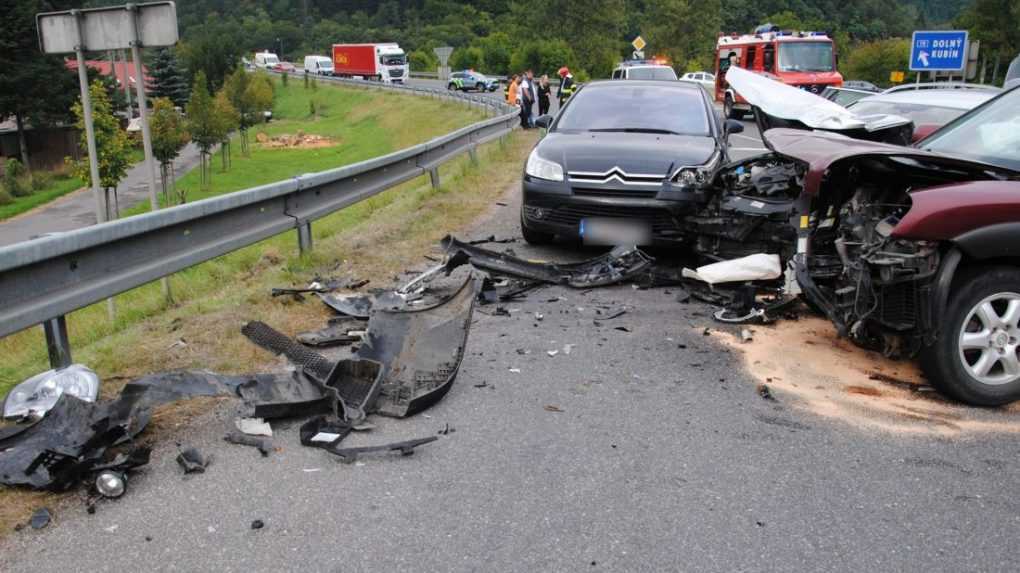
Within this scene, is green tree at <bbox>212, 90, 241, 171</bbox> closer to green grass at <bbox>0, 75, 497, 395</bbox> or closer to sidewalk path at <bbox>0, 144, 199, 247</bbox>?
sidewalk path at <bbox>0, 144, 199, 247</bbox>

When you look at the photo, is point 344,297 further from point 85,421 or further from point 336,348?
point 85,421

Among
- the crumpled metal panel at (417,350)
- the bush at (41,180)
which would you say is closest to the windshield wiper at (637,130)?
the crumpled metal panel at (417,350)

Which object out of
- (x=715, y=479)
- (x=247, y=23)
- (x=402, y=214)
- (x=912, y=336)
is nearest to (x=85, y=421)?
(x=715, y=479)

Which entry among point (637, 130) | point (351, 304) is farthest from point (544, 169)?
point (351, 304)

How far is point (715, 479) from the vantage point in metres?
3.61

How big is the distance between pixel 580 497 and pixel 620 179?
4641 mm

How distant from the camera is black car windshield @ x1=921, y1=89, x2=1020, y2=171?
5.21m

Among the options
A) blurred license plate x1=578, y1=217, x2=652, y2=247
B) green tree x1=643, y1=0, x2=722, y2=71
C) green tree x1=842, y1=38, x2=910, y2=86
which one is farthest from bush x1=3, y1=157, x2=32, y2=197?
green tree x1=842, y1=38, x2=910, y2=86

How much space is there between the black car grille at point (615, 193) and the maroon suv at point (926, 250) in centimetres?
196

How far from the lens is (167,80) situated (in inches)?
3233

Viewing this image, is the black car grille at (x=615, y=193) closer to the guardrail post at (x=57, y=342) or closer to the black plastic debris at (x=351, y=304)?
the black plastic debris at (x=351, y=304)

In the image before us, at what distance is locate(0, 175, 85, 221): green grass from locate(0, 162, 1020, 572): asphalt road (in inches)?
2166

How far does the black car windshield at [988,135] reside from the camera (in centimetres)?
521

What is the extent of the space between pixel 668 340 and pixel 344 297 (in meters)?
2.47
